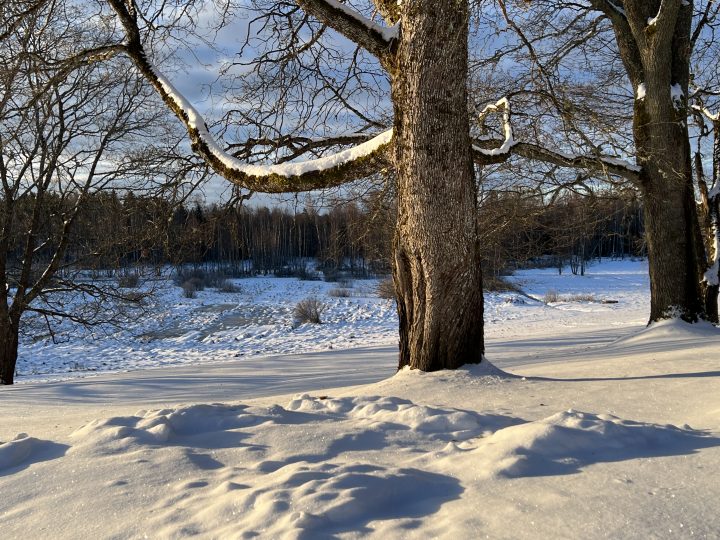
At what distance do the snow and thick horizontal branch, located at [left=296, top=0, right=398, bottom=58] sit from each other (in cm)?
67

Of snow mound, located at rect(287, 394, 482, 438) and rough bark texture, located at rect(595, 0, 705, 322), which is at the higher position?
rough bark texture, located at rect(595, 0, 705, 322)

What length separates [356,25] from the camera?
4297mm

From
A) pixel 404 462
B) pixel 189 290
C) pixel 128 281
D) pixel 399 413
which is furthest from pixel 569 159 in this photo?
pixel 189 290

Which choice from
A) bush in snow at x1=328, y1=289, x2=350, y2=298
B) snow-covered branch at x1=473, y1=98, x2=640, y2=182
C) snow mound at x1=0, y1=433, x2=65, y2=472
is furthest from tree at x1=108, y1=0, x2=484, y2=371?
bush in snow at x1=328, y1=289, x2=350, y2=298

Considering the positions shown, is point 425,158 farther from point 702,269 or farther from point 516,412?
point 702,269

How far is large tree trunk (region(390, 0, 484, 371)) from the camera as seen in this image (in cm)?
397

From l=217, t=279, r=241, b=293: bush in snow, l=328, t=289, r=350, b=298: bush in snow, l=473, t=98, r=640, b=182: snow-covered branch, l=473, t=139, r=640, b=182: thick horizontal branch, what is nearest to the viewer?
l=473, t=98, r=640, b=182: snow-covered branch

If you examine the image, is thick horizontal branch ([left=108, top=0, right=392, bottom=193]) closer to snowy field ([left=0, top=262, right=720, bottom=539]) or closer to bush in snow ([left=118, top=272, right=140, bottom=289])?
snowy field ([left=0, top=262, right=720, bottom=539])

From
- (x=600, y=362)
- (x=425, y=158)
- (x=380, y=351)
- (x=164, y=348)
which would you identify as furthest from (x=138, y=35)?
(x=164, y=348)

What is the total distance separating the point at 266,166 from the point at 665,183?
17.2 ft

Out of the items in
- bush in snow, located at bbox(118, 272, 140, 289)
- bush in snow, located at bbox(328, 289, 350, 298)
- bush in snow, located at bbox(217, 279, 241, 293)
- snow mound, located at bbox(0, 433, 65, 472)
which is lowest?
bush in snow, located at bbox(328, 289, 350, 298)

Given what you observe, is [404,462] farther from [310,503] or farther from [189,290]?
[189,290]

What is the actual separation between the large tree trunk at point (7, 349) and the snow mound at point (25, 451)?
7.29 metres

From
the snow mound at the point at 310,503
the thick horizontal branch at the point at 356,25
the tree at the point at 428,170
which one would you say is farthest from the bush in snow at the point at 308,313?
the snow mound at the point at 310,503
